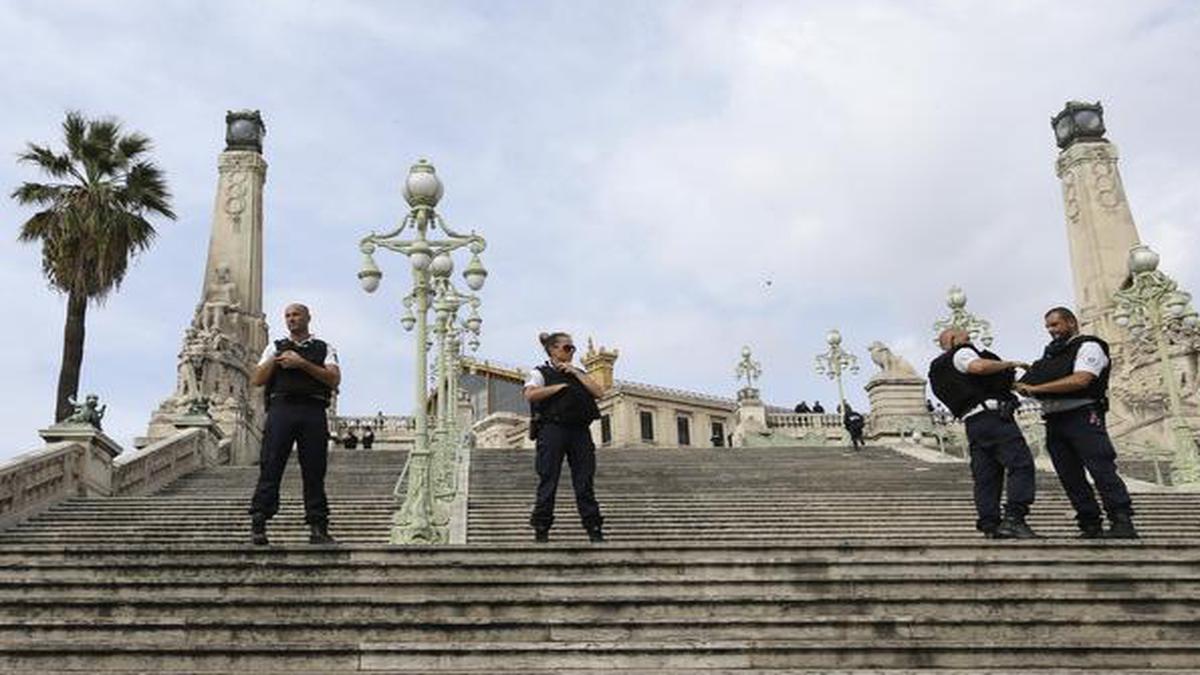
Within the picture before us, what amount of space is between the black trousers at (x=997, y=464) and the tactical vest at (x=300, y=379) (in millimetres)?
4966

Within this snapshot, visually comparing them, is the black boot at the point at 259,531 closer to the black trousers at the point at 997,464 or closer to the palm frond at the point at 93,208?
the black trousers at the point at 997,464

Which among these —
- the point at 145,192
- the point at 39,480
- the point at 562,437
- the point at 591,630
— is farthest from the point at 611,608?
the point at 145,192

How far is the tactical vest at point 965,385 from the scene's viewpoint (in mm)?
8312

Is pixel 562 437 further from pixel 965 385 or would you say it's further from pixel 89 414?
pixel 89 414

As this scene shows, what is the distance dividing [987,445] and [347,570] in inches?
188

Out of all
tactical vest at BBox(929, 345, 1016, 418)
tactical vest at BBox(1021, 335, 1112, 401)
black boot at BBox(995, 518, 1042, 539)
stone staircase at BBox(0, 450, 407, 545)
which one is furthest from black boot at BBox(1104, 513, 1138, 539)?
stone staircase at BBox(0, 450, 407, 545)

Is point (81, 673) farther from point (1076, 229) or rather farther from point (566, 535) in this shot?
point (1076, 229)

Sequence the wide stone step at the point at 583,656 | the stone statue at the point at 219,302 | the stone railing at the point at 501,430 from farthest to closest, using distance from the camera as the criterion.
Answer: the stone railing at the point at 501,430
the stone statue at the point at 219,302
the wide stone step at the point at 583,656

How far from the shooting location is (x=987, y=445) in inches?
325

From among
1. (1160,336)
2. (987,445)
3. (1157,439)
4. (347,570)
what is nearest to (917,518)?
(987,445)

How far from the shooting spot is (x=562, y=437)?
27.8ft

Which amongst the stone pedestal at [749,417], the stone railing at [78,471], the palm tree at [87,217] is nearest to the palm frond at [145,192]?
the palm tree at [87,217]

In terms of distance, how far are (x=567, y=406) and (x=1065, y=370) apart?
12.5 feet

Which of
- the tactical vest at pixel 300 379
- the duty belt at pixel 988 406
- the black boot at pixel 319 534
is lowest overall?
the black boot at pixel 319 534
